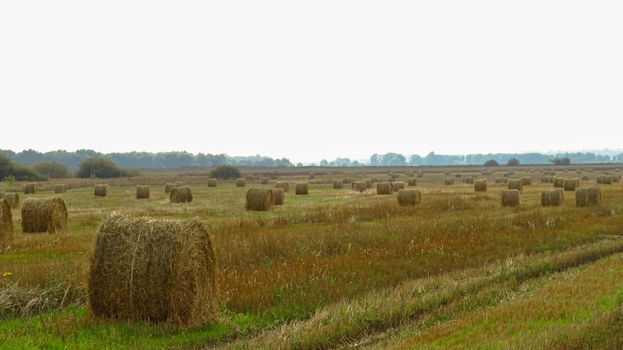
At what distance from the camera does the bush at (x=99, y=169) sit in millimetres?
99688

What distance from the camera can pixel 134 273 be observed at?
10.1 m

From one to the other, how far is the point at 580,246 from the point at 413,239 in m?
4.85

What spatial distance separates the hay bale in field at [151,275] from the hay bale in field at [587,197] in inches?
929

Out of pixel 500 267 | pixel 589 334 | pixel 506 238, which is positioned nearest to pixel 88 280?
pixel 589 334

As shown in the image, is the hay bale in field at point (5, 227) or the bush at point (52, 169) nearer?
the hay bale in field at point (5, 227)

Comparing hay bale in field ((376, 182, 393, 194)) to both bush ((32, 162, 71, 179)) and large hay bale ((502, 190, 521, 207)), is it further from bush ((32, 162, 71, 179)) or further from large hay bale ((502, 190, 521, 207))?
bush ((32, 162, 71, 179))

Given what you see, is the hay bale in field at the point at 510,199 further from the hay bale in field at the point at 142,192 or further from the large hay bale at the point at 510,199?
the hay bale in field at the point at 142,192

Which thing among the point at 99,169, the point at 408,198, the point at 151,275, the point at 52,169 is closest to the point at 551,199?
the point at 408,198

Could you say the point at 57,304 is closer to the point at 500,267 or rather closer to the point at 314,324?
the point at 314,324

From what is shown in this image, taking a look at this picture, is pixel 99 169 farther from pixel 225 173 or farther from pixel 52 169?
pixel 225 173

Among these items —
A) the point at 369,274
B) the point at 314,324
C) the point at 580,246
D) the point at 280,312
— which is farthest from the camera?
the point at 580,246

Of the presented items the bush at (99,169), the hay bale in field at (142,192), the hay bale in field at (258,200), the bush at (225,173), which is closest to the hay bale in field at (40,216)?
the hay bale in field at (258,200)

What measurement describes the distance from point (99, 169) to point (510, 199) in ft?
271

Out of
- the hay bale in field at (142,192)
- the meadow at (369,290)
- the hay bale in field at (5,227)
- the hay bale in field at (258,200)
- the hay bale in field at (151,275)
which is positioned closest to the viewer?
the meadow at (369,290)
